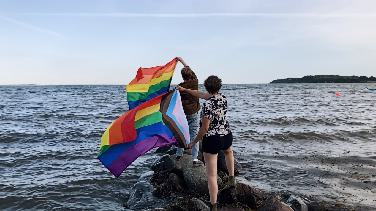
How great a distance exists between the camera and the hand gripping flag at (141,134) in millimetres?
7973

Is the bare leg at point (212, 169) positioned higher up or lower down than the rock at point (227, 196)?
higher up

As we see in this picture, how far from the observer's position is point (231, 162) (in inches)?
308

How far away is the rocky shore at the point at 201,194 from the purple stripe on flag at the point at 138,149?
3.77 feet

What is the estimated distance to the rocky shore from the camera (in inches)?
307

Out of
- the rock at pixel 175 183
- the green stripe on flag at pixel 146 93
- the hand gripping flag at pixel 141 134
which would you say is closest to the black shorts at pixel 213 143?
the hand gripping flag at pixel 141 134

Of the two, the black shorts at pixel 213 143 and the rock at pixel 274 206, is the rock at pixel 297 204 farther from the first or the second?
the black shorts at pixel 213 143

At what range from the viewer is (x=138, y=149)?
26.1ft

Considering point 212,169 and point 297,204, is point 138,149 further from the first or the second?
point 297,204

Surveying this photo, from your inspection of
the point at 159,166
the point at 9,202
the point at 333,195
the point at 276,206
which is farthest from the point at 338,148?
the point at 9,202

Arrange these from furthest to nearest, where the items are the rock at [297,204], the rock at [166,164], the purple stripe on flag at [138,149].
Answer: the rock at [166,164]
the rock at [297,204]
the purple stripe on flag at [138,149]

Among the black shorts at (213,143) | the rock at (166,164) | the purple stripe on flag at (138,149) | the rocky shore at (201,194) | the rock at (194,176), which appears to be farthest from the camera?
the rock at (166,164)

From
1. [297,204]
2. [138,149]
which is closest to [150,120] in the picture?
[138,149]

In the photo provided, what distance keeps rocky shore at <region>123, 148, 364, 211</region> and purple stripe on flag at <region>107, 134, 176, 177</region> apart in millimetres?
1149

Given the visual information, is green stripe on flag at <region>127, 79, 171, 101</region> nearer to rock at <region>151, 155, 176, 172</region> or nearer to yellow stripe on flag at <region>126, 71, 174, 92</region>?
yellow stripe on flag at <region>126, 71, 174, 92</region>
